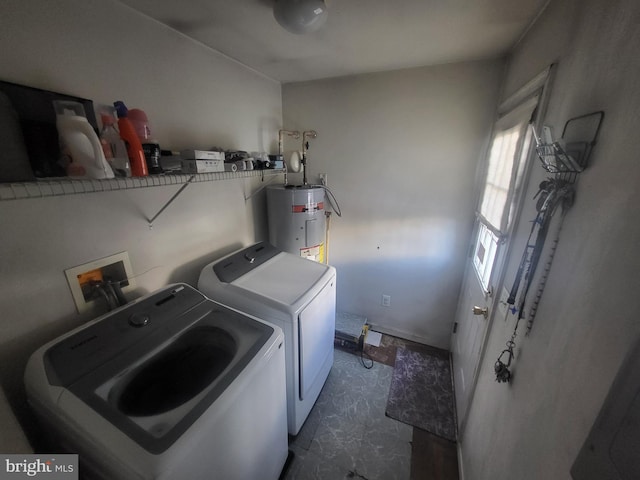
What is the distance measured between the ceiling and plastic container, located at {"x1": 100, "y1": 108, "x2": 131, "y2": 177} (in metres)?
0.67

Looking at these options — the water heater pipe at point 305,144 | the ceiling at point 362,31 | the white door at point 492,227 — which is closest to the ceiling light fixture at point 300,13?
the ceiling at point 362,31

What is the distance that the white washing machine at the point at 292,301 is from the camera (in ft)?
4.46

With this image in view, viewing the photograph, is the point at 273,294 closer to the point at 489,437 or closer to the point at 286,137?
the point at 489,437

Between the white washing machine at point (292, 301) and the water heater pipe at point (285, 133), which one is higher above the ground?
the water heater pipe at point (285, 133)

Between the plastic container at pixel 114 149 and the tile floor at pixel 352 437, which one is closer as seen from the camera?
the plastic container at pixel 114 149

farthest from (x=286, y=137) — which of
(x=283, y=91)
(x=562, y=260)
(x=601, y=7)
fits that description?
(x=562, y=260)

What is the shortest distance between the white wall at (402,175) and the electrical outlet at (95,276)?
173 cm

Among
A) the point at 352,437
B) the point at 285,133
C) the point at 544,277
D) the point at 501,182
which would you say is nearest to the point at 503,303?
the point at 544,277

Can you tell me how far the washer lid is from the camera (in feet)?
4.73

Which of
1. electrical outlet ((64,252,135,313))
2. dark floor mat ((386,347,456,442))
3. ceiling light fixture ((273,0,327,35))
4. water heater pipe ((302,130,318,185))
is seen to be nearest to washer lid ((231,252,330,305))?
electrical outlet ((64,252,135,313))

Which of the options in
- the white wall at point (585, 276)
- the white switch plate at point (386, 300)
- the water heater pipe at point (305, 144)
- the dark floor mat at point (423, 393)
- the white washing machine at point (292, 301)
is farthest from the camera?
the white switch plate at point (386, 300)

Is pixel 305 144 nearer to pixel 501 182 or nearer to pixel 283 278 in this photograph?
pixel 283 278

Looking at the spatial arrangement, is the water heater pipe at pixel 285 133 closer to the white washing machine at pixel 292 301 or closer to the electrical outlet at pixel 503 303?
the white washing machine at pixel 292 301

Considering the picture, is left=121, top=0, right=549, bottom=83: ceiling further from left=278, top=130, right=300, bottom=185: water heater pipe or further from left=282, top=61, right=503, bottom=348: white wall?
left=278, top=130, right=300, bottom=185: water heater pipe
